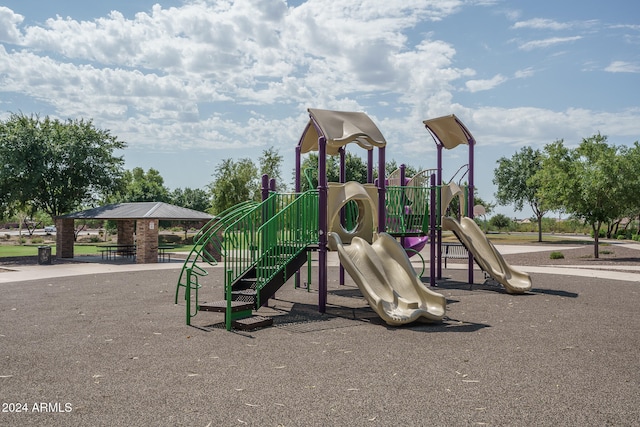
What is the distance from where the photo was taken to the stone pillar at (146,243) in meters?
21.2

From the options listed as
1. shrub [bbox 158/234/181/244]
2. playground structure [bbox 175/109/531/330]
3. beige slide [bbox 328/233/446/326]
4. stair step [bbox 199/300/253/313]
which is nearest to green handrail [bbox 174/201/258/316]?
playground structure [bbox 175/109/531/330]

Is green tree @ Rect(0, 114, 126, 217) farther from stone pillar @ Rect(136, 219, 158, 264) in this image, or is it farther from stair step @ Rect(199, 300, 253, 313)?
stair step @ Rect(199, 300, 253, 313)

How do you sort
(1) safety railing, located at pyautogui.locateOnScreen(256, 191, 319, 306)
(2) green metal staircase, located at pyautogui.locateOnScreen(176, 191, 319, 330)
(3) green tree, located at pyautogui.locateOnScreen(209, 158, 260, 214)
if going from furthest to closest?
(3) green tree, located at pyautogui.locateOnScreen(209, 158, 260, 214)
(1) safety railing, located at pyautogui.locateOnScreen(256, 191, 319, 306)
(2) green metal staircase, located at pyautogui.locateOnScreen(176, 191, 319, 330)

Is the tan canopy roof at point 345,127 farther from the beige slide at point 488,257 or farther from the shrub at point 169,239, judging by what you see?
the shrub at point 169,239

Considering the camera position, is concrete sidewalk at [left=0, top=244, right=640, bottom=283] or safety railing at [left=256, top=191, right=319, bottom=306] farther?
concrete sidewalk at [left=0, top=244, right=640, bottom=283]

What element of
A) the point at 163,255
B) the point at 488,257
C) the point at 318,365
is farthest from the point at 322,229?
the point at 163,255

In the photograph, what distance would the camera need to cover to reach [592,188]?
74.9 feet

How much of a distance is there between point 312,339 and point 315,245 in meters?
3.14

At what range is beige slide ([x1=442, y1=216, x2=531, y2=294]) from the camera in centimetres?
1259

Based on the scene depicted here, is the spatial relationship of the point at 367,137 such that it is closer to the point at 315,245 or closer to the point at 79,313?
the point at 315,245

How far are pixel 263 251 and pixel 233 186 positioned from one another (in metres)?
28.6

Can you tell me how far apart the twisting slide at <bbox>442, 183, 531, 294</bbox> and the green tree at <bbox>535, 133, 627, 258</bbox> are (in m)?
11.9

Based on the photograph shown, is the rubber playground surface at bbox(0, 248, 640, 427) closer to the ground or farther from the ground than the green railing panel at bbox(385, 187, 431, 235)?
closer to the ground

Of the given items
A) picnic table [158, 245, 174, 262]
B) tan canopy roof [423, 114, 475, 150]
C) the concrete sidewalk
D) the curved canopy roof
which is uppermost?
tan canopy roof [423, 114, 475, 150]
